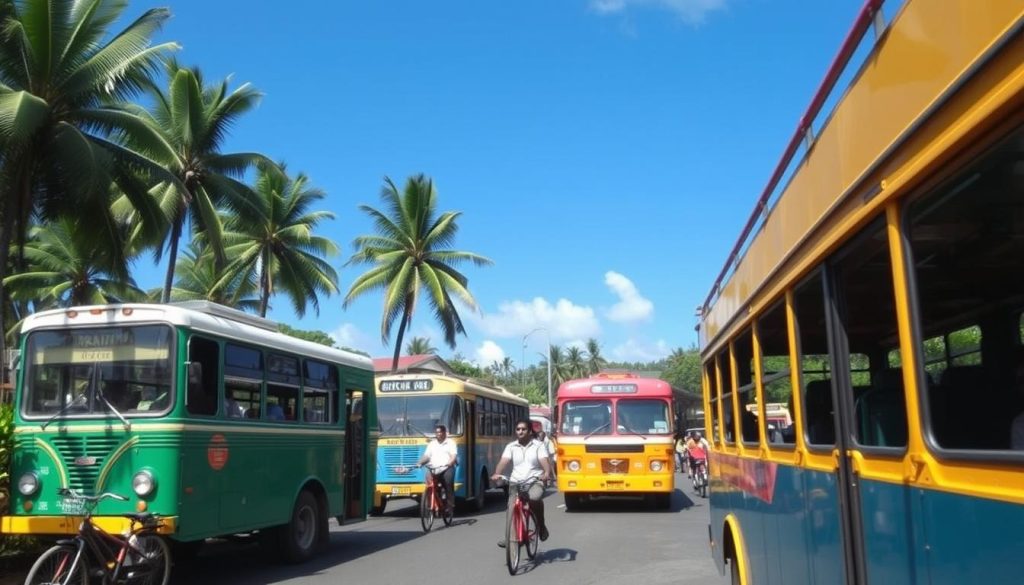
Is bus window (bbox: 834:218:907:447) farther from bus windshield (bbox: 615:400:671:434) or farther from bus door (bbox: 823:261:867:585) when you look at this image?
bus windshield (bbox: 615:400:671:434)

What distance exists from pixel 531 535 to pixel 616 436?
20.0ft

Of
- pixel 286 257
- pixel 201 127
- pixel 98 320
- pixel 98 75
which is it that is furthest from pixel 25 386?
pixel 286 257

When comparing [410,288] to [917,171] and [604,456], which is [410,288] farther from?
[917,171]

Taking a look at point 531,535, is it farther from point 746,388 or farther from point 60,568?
point 746,388

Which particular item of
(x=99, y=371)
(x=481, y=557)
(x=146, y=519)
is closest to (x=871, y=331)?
(x=146, y=519)

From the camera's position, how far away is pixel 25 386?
948cm

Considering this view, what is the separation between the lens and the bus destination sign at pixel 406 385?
18016 mm

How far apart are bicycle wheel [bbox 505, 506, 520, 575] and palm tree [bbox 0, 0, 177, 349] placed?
10089 mm

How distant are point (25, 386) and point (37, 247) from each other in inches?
1090

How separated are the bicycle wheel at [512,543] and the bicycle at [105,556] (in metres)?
3.64

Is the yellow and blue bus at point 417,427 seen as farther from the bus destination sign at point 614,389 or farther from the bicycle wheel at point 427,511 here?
the bus destination sign at point 614,389

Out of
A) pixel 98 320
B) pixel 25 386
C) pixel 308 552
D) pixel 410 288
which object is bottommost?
pixel 308 552

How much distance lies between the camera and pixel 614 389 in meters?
17.3

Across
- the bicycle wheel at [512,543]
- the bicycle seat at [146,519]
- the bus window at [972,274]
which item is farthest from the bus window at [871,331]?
the bicycle seat at [146,519]
